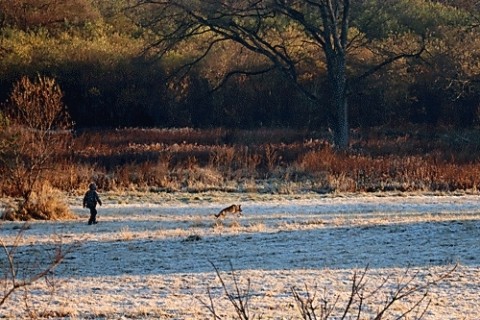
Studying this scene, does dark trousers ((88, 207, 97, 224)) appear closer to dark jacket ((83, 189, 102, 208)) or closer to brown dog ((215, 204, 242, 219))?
dark jacket ((83, 189, 102, 208))

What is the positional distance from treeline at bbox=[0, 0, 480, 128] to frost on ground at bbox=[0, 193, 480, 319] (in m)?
23.2

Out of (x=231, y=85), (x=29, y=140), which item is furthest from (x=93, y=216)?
(x=231, y=85)

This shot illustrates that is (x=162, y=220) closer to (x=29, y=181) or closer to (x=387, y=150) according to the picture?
(x=29, y=181)

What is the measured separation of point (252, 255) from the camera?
13.7 m

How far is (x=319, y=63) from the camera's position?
4697cm

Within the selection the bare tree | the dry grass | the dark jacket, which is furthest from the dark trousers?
the bare tree

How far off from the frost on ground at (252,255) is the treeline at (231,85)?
2316 centimetres

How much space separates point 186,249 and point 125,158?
16864 mm

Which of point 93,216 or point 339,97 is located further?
point 339,97

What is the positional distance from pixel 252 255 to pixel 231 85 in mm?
33815

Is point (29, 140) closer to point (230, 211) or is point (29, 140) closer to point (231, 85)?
point (230, 211)

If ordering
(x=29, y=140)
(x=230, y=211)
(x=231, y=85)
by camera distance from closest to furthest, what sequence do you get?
(x=230, y=211)
(x=29, y=140)
(x=231, y=85)

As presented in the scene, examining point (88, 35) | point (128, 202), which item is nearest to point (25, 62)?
point (88, 35)

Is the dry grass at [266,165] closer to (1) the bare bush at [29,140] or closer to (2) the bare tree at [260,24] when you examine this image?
(2) the bare tree at [260,24]
